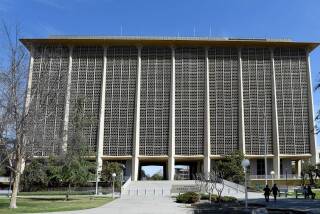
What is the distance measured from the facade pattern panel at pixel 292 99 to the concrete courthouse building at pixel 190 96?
0.17 meters

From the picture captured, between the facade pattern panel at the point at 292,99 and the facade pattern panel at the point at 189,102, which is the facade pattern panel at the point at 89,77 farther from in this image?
the facade pattern panel at the point at 292,99

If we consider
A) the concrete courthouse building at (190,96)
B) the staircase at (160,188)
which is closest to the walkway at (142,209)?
the staircase at (160,188)

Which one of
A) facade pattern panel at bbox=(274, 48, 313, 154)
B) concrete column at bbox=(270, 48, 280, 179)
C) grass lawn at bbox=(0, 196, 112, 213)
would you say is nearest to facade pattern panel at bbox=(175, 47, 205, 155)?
concrete column at bbox=(270, 48, 280, 179)

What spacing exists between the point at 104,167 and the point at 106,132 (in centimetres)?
909

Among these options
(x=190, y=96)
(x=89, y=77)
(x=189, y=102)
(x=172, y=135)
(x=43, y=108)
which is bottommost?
(x=43, y=108)

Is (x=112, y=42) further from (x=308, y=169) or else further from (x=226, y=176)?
(x=308, y=169)

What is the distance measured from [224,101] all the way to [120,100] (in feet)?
59.9

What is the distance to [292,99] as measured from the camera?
7219 cm

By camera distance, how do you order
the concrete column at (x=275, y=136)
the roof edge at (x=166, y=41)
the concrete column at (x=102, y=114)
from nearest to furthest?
the concrete column at (x=102, y=114)
the concrete column at (x=275, y=136)
the roof edge at (x=166, y=41)

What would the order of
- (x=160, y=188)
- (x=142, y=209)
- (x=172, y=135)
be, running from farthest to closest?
(x=172, y=135), (x=160, y=188), (x=142, y=209)

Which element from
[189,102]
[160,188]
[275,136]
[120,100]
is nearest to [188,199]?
[160,188]

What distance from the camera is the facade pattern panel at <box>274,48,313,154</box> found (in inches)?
2791

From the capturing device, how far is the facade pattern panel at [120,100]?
70.9 m

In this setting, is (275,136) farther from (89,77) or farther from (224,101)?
(89,77)
